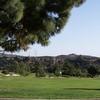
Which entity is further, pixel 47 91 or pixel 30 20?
pixel 47 91

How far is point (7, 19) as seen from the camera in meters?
19.8

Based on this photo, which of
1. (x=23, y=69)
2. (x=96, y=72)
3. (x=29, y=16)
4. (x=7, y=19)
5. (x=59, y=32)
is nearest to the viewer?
(x=7, y=19)

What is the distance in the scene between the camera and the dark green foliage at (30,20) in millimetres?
19719

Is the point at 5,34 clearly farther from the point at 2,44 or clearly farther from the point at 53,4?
the point at 53,4

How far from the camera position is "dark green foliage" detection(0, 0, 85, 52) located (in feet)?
64.7

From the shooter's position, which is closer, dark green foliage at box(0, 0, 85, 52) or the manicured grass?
dark green foliage at box(0, 0, 85, 52)

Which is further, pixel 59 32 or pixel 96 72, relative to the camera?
pixel 96 72

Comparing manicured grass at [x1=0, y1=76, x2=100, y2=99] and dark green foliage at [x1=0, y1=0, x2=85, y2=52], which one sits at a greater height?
dark green foliage at [x1=0, y1=0, x2=85, y2=52]

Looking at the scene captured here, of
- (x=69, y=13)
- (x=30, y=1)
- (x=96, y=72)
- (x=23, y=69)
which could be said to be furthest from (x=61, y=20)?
(x=96, y=72)

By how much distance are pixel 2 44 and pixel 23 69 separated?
117946 millimetres

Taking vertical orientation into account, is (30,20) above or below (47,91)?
above

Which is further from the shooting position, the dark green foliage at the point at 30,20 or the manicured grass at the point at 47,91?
the manicured grass at the point at 47,91

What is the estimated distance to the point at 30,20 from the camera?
21.8 meters

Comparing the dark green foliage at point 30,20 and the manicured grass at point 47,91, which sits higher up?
the dark green foliage at point 30,20
